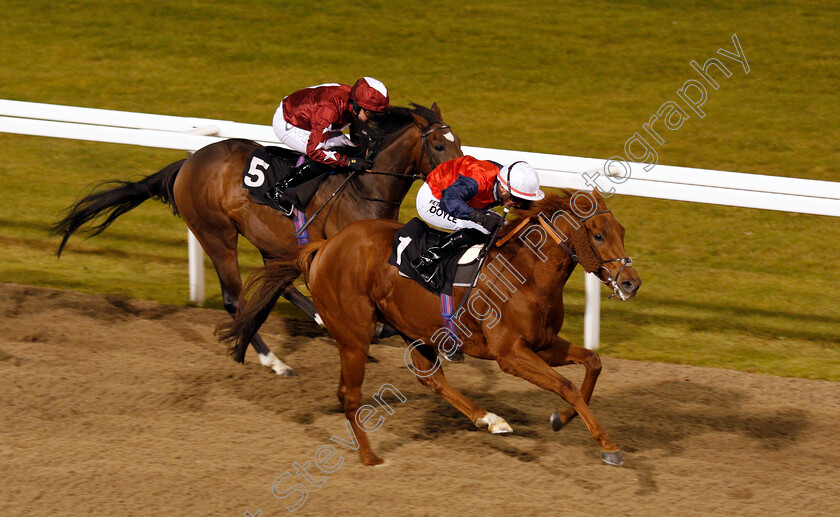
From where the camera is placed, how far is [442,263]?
4.90m

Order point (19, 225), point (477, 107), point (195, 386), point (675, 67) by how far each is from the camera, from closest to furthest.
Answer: point (195, 386)
point (19, 225)
point (477, 107)
point (675, 67)

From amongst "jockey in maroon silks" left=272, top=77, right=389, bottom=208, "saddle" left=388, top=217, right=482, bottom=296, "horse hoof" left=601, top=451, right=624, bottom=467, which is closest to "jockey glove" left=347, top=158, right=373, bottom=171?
"jockey in maroon silks" left=272, top=77, right=389, bottom=208

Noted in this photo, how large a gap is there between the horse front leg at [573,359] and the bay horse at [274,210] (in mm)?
1389

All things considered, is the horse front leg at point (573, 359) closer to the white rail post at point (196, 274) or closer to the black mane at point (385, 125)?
the black mane at point (385, 125)

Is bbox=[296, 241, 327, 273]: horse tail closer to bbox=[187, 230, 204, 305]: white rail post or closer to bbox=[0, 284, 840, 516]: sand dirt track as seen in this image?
bbox=[0, 284, 840, 516]: sand dirt track

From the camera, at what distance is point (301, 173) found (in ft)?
19.6

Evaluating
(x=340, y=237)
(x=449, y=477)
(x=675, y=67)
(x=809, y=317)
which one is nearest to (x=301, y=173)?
(x=340, y=237)

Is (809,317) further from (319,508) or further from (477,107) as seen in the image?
(477,107)

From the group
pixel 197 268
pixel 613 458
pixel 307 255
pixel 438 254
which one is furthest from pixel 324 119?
pixel 613 458

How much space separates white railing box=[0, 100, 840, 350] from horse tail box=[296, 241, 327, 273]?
5.39ft

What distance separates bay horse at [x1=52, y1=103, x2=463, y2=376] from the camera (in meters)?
5.90

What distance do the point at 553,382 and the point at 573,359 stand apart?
0.30 m

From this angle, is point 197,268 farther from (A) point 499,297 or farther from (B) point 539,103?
(B) point 539,103

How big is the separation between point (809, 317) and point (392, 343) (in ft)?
9.04
